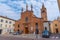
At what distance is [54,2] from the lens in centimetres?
473

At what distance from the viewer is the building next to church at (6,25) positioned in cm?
450

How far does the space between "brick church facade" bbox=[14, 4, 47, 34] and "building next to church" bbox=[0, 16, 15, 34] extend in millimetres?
148

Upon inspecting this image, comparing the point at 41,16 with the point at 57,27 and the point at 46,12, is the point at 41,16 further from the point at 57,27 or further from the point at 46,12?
the point at 57,27

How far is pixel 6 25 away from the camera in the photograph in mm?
4559

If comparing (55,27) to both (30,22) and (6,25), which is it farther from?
(6,25)

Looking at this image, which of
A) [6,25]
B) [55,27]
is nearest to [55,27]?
[55,27]

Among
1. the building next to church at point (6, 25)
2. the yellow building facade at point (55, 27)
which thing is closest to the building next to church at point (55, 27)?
the yellow building facade at point (55, 27)

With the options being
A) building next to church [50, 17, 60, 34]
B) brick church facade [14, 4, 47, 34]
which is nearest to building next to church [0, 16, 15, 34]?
brick church facade [14, 4, 47, 34]

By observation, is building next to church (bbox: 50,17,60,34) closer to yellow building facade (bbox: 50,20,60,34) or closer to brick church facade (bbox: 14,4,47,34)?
yellow building facade (bbox: 50,20,60,34)

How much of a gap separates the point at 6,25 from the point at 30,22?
0.78 m

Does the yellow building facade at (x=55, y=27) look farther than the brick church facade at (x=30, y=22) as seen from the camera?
No

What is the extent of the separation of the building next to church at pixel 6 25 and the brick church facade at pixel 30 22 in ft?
0.48

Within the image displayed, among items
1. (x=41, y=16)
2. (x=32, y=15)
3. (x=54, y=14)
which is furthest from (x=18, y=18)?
(x=54, y=14)

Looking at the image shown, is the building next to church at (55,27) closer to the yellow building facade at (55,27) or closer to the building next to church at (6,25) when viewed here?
the yellow building facade at (55,27)
